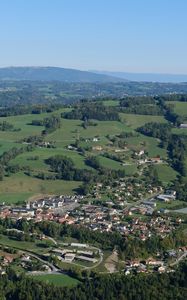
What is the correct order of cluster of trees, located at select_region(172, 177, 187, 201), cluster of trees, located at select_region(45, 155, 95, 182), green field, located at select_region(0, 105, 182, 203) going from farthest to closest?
cluster of trees, located at select_region(45, 155, 95, 182) < green field, located at select_region(0, 105, 182, 203) < cluster of trees, located at select_region(172, 177, 187, 201)

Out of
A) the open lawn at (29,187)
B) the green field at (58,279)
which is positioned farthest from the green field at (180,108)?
the green field at (58,279)

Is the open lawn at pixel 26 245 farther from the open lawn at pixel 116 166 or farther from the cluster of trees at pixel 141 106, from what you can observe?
the cluster of trees at pixel 141 106

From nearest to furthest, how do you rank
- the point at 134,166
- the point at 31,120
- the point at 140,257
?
1. the point at 140,257
2. the point at 134,166
3. the point at 31,120

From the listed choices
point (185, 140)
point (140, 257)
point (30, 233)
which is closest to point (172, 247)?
point (140, 257)

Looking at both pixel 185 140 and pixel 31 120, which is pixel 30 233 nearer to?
pixel 185 140

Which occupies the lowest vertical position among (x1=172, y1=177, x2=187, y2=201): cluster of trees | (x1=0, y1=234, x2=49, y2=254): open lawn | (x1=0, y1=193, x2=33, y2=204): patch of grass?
(x1=0, y1=193, x2=33, y2=204): patch of grass

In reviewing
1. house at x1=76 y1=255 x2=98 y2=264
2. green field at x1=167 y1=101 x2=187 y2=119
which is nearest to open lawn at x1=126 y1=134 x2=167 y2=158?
green field at x1=167 y1=101 x2=187 y2=119

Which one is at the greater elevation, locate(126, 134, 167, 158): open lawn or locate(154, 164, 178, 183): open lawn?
locate(126, 134, 167, 158): open lawn

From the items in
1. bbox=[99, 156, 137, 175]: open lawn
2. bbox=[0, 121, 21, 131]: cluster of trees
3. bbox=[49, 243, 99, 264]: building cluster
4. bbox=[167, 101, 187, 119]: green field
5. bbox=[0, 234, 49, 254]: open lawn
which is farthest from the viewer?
bbox=[167, 101, 187, 119]: green field

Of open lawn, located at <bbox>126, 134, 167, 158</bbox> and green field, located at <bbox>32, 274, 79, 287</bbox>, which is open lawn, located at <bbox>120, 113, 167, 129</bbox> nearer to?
open lawn, located at <bbox>126, 134, 167, 158</bbox>
